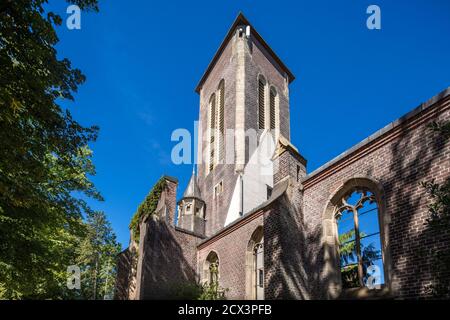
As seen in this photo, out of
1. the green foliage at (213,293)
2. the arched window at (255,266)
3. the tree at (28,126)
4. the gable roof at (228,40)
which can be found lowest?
the green foliage at (213,293)

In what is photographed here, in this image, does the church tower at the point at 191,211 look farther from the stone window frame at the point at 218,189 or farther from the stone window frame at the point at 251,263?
the stone window frame at the point at 251,263

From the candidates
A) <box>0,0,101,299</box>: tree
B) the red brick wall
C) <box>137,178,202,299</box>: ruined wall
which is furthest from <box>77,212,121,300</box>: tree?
<box>0,0,101,299</box>: tree

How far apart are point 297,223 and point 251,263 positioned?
3.54 metres

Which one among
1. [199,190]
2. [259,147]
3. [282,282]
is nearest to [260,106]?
[259,147]

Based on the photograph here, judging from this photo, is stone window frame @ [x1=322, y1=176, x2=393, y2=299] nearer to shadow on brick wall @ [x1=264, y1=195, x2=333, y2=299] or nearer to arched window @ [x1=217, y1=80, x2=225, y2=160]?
shadow on brick wall @ [x1=264, y1=195, x2=333, y2=299]

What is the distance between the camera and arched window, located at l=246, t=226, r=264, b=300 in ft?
46.6

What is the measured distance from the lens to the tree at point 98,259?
3284 centimetres

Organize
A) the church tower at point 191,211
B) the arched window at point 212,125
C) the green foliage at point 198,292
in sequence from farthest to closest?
the arched window at point 212,125, the church tower at point 191,211, the green foliage at point 198,292

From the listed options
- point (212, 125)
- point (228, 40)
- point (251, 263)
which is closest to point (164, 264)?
point (251, 263)

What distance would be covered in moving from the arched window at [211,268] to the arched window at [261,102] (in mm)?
15481

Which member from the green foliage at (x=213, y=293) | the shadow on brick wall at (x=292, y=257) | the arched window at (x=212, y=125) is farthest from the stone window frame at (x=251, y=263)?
the arched window at (x=212, y=125)
